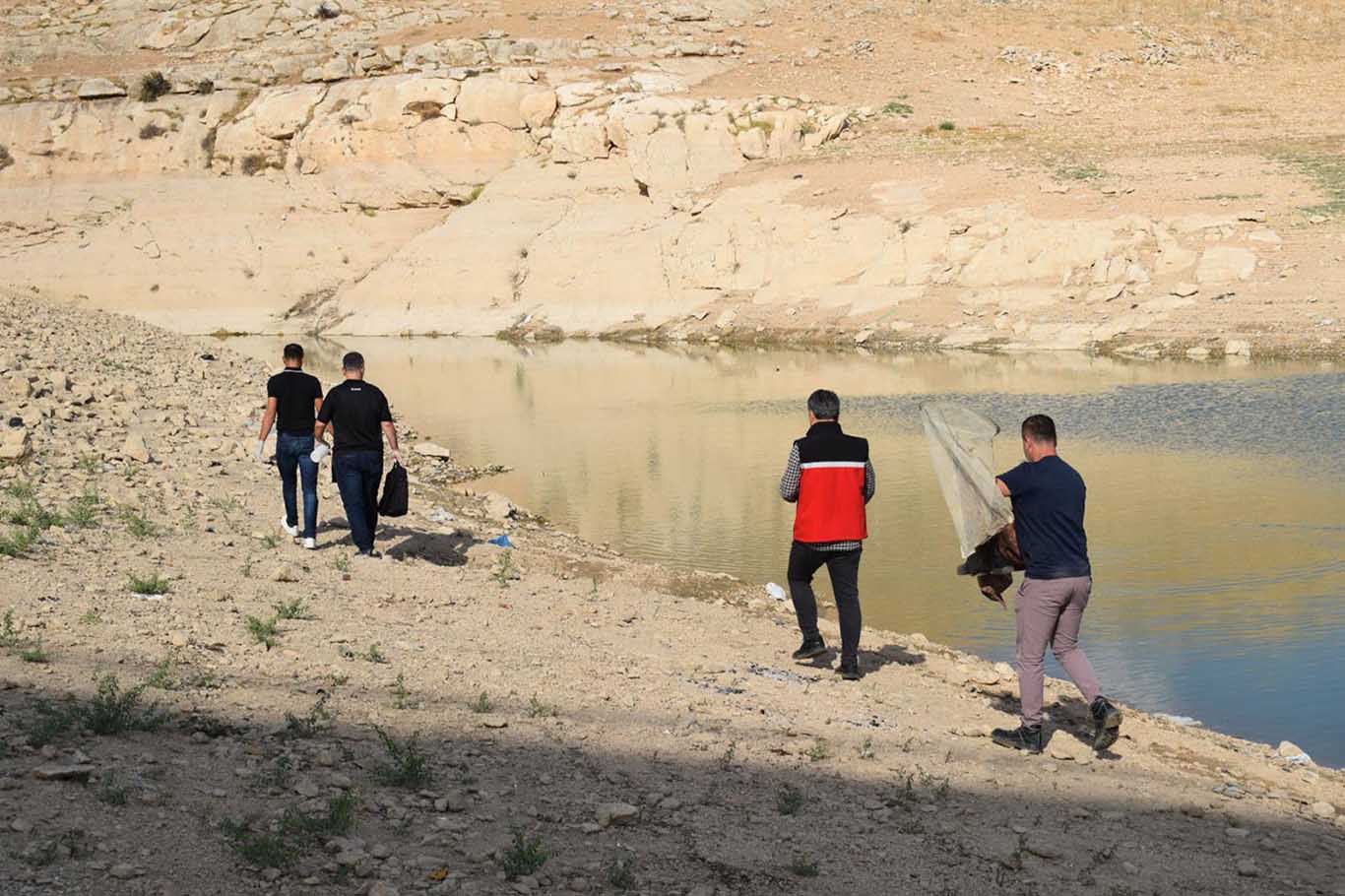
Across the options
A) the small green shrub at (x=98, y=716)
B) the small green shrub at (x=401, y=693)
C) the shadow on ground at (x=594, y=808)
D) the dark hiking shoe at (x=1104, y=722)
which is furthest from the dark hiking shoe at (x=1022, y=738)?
the small green shrub at (x=98, y=716)

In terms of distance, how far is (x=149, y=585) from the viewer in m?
9.29

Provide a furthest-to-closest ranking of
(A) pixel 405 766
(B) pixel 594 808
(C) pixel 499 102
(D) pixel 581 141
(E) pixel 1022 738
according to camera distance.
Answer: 1. (C) pixel 499 102
2. (D) pixel 581 141
3. (E) pixel 1022 738
4. (A) pixel 405 766
5. (B) pixel 594 808

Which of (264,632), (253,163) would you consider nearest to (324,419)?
(264,632)

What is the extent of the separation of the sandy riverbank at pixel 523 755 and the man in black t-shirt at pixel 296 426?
1.17 feet

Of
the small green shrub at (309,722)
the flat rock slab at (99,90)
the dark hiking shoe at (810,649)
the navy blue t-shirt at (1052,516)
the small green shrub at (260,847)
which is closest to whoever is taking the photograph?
the small green shrub at (260,847)

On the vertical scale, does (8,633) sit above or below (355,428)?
below

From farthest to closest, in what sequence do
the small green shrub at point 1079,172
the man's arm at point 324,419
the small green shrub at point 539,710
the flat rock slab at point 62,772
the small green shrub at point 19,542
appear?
the small green shrub at point 1079,172 → the man's arm at point 324,419 → the small green shrub at point 19,542 → the small green shrub at point 539,710 → the flat rock slab at point 62,772

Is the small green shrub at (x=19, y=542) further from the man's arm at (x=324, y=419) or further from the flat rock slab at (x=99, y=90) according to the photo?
the flat rock slab at (x=99, y=90)

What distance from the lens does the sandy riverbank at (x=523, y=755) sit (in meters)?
5.51

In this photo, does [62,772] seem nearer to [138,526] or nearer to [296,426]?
[138,526]

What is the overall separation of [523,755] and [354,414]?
16.2ft

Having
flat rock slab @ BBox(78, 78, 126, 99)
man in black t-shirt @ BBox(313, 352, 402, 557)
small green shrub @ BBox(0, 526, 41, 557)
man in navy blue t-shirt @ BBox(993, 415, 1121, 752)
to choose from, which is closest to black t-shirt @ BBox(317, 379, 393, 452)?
man in black t-shirt @ BBox(313, 352, 402, 557)

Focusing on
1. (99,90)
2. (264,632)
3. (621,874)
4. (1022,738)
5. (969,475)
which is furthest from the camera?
(99,90)

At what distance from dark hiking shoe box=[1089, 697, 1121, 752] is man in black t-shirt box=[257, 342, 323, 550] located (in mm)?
6593
